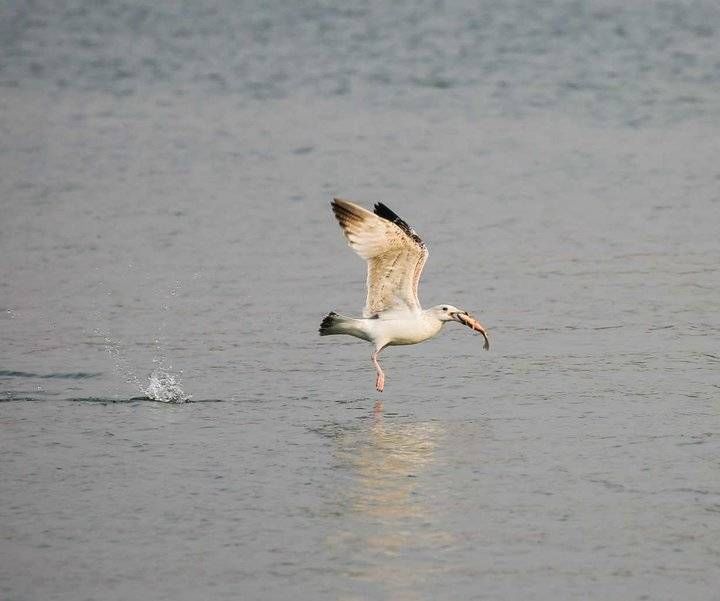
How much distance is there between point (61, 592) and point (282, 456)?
2411 millimetres

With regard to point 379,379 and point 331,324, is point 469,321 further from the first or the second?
point 331,324

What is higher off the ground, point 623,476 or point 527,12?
point 527,12

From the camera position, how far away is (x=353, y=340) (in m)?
13.1

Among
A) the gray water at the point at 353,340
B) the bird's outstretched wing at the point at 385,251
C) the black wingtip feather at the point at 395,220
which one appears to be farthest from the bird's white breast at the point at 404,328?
the black wingtip feather at the point at 395,220

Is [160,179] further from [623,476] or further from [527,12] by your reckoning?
[527,12]

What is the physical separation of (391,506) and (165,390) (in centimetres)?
309

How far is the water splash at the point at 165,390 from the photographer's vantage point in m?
11.1

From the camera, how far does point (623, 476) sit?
363 inches

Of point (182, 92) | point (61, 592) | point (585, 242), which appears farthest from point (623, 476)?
point (182, 92)

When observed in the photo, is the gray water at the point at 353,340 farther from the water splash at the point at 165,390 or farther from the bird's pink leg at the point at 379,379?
the bird's pink leg at the point at 379,379

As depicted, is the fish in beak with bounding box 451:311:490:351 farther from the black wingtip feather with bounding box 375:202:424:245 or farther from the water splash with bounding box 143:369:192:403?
the water splash with bounding box 143:369:192:403

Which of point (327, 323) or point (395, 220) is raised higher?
point (395, 220)

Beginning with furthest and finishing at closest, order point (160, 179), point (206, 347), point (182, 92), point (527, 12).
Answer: point (527, 12), point (182, 92), point (160, 179), point (206, 347)

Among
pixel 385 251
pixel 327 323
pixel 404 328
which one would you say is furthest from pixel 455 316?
pixel 327 323
